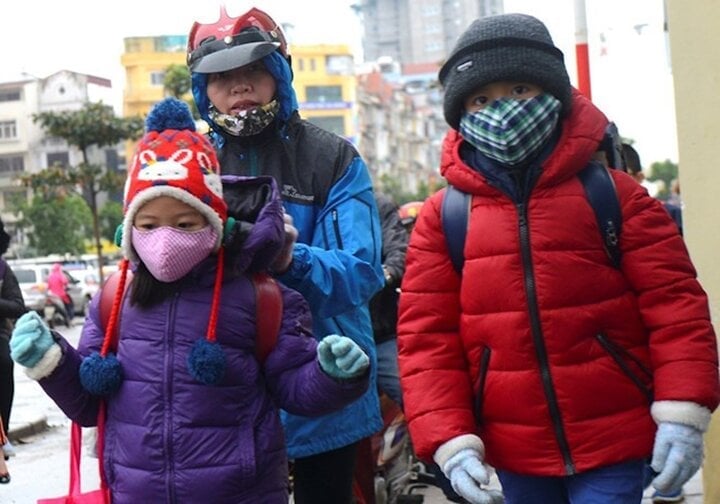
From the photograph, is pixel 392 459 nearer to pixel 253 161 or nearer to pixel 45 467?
pixel 253 161

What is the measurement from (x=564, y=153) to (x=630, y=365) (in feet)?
1.78

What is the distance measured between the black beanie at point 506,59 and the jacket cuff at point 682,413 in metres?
0.80

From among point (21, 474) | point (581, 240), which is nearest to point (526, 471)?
point (581, 240)

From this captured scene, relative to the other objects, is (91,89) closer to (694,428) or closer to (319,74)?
(319,74)

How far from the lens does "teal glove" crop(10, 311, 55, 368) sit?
301cm

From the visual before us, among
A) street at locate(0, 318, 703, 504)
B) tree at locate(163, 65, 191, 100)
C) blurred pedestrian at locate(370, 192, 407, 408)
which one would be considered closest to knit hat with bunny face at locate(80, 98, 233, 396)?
street at locate(0, 318, 703, 504)

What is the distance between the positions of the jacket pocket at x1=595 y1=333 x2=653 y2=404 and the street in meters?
2.93

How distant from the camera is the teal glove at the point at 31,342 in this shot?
3010mm

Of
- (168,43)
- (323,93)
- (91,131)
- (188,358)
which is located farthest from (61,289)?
(323,93)

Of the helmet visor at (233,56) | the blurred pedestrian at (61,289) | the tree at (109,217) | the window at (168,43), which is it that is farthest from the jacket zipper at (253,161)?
the window at (168,43)

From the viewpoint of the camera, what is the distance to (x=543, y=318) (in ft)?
9.92

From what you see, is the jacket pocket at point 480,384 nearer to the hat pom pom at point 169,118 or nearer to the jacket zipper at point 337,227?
the jacket zipper at point 337,227

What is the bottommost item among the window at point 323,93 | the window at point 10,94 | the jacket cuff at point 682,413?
the jacket cuff at point 682,413

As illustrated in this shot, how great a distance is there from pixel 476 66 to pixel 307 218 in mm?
721
